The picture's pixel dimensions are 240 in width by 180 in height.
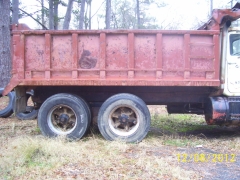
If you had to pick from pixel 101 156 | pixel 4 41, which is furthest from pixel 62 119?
pixel 4 41

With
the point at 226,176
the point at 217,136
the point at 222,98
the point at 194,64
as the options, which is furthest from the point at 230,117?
the point at 226,176

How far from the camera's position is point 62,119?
6.07 metres

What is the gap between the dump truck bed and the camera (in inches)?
229

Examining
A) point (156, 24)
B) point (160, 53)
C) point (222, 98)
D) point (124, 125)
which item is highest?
point (156, 24)

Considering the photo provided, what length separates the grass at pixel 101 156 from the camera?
3947mm

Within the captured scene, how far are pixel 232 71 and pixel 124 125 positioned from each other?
260 cm

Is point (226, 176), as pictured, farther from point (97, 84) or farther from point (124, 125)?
point (97, 84)

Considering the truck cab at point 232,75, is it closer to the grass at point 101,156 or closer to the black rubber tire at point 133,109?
the grass at point 101,156

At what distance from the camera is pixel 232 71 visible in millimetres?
6043
